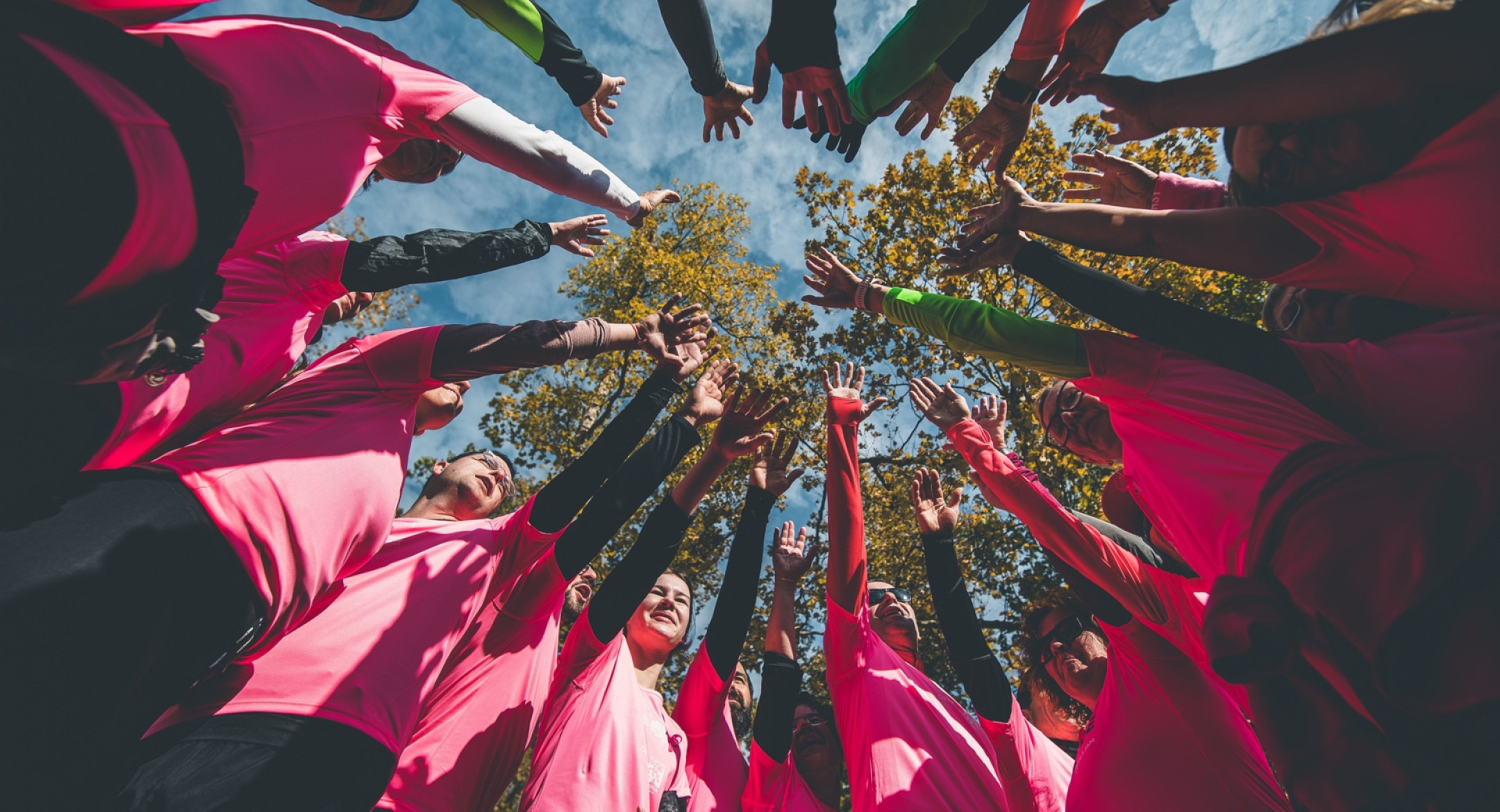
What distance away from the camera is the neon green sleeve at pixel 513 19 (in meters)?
2.42

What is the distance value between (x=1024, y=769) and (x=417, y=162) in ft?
12.7

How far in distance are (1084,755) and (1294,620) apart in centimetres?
166

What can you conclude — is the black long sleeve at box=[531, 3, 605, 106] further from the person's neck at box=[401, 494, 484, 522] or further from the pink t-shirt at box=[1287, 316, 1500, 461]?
the pink t-shirt at box=[1287, 316, 1500, 461]

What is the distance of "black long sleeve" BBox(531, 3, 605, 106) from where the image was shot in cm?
267

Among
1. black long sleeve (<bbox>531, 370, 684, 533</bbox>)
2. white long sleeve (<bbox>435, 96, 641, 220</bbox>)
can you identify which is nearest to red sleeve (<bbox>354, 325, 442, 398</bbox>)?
white long sleeve (<bbox>435, 96, 641, 220</bbox>)

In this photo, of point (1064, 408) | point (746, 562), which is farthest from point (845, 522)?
point (1064, 408)

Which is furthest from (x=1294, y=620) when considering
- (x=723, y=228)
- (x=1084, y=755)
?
(x=723, y=228)

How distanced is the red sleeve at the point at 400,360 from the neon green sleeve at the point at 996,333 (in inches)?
85.7

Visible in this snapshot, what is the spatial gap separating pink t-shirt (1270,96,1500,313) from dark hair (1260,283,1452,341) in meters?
0.25

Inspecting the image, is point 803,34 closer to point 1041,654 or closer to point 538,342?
Answer: point 538,342

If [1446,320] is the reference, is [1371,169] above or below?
above

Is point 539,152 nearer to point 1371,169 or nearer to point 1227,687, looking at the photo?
point 1371,169

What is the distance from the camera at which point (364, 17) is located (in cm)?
194

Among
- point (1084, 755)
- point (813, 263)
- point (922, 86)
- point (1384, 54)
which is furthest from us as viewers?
point (813, 263)
